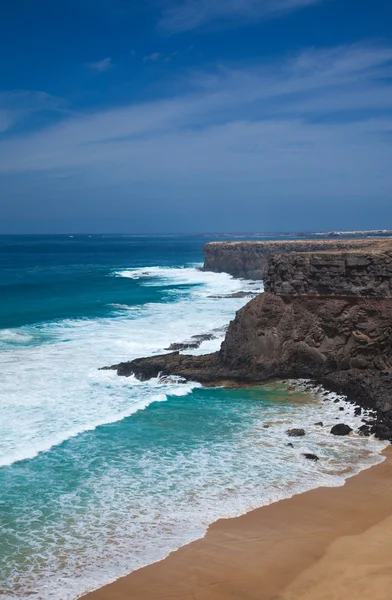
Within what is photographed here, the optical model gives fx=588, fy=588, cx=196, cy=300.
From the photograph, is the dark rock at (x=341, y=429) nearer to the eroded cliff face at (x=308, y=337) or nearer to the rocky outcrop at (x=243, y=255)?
the eroded cliff face at (x=308, y=337)

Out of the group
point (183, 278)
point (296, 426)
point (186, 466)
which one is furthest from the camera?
point (183, 278)

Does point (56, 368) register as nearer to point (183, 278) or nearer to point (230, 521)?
point (230, 521)

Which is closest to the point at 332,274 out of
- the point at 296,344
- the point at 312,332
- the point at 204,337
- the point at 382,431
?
the point at 312,332

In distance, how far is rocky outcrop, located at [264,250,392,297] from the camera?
2202 cm

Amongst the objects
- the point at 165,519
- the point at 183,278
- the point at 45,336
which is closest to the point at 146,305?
the point at 45,336

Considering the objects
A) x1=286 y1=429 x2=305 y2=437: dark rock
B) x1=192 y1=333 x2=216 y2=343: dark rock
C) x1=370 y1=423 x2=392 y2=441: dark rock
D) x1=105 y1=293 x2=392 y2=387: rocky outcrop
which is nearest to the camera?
x1=370 y1=423 x2=392 y2=441: dark rock

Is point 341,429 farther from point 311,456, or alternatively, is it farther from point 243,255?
point 243,255

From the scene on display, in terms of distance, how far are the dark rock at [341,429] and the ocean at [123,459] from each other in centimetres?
24

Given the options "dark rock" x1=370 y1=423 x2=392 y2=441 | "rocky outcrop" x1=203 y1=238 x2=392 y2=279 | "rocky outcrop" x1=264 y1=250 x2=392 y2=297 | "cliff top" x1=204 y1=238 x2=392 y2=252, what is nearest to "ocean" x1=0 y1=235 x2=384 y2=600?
"dark rock" x1=370 y1=423 x2=392 y2=441

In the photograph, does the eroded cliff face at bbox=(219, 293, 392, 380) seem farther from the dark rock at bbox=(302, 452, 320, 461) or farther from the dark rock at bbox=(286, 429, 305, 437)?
the dark rock at bbox=(302, 452, 320, 461)

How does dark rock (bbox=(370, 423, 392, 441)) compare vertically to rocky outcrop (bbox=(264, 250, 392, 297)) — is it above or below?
below

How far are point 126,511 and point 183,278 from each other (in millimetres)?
58427

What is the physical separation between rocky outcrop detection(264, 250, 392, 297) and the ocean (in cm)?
409

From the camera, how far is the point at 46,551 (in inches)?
458
